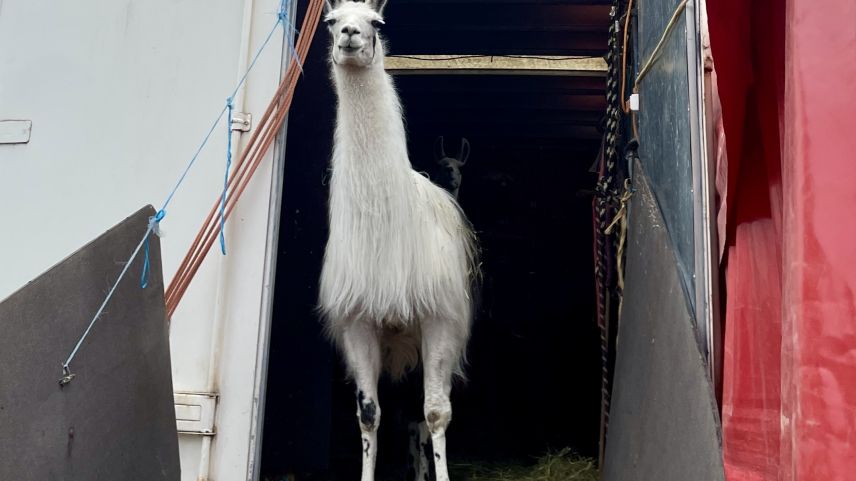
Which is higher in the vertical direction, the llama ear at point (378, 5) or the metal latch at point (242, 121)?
the llama ear at point (378, 5)

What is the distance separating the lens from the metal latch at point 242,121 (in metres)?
3.81

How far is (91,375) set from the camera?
258 cm

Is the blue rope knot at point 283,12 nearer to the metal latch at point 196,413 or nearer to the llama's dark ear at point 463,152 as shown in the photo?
the metal latch at point 196,413

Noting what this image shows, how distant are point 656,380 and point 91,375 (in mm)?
1718

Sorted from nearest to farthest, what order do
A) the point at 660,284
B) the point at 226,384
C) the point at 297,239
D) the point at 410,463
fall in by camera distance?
the point at 660,284, the point at 226,384, the point at 410,463, the point at 297,239

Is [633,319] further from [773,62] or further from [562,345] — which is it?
[562,345]

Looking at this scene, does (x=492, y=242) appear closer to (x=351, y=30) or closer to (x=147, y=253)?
(x=351, y=30)

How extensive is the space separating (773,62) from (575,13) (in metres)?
3.51

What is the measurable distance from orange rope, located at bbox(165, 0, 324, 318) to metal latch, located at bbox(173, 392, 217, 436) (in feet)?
1.32

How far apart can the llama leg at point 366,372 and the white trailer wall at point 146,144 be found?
0.46 meters

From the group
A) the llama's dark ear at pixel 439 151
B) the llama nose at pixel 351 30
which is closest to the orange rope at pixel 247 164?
the llama nose at pixel 351 30

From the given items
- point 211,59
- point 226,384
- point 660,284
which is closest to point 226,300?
point 226,384

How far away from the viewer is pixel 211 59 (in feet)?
13.0

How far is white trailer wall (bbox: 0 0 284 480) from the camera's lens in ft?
12.1
